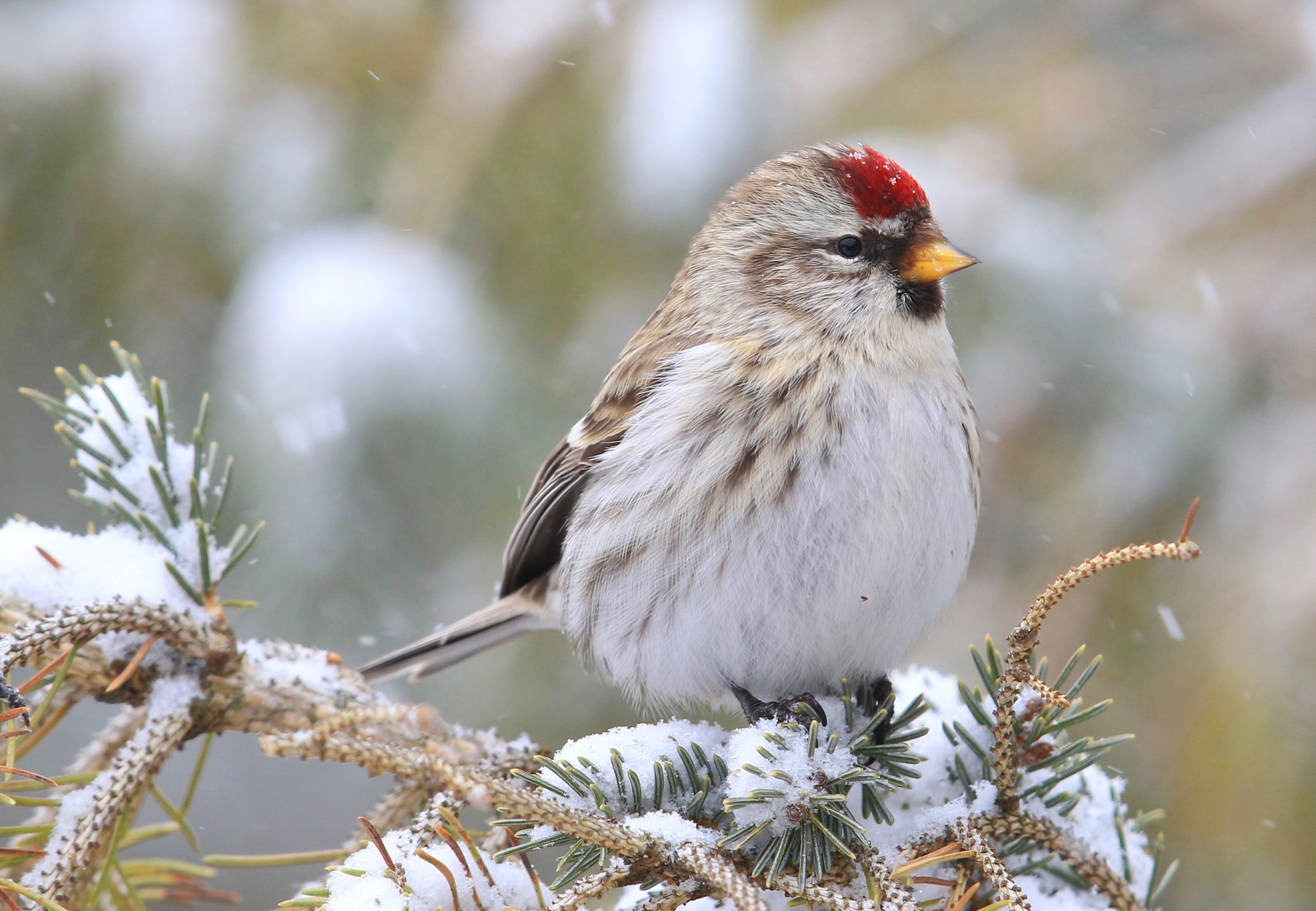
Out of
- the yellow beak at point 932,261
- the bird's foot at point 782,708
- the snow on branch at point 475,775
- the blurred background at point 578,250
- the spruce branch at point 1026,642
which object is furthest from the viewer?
the blurred background at point 578,250

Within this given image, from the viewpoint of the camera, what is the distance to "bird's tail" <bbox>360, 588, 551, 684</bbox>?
1.70 metres

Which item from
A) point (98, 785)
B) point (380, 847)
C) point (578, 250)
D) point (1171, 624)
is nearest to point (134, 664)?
point (98, 785)

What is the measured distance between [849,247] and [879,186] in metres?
0.10

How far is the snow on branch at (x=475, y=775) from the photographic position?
3.11 ft

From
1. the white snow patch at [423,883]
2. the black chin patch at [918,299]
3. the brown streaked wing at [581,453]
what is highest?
the black chin patch at [918,299]

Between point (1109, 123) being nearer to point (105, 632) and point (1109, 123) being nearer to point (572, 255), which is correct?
point (572, 255)

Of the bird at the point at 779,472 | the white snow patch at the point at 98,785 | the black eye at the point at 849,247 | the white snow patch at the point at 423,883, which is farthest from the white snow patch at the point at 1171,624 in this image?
the white snow patch at the point at 98,785

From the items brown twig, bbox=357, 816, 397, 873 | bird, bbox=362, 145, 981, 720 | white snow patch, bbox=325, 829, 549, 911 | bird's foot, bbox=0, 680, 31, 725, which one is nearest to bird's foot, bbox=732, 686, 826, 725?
bird, bbox=362, 145, 981, 720

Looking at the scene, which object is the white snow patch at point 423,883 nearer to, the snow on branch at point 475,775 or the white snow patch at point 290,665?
the snow on branch at point 475,775

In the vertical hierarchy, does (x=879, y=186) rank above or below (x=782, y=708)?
above

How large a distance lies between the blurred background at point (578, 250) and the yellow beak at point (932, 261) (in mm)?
385

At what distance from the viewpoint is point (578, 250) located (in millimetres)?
1952

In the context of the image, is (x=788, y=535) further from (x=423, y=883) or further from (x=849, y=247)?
(x=423, y=883)

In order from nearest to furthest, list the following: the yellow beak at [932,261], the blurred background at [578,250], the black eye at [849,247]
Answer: the yellow beak at [932,261]
the black eye at [849,247]
the blurred background at [578,250]
